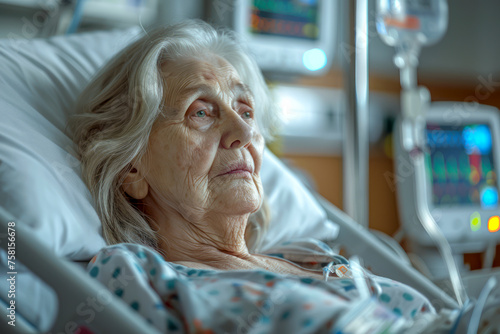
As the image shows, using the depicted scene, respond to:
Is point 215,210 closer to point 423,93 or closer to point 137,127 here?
point 137,127

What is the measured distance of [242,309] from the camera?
74cm

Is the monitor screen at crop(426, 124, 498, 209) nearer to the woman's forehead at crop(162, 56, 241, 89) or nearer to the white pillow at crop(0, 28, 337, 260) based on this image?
the white pillow at crop(0, 28, 337, 260)

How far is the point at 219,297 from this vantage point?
762 millimetres

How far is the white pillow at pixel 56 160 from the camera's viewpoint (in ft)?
3.02

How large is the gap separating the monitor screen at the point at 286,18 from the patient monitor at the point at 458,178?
75cm

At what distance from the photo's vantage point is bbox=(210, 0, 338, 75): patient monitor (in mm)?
2559

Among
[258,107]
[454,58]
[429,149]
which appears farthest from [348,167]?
[454,58]

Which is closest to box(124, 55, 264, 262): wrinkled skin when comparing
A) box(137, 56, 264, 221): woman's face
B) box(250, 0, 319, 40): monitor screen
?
box(137, 56, 264, 221): woman's face

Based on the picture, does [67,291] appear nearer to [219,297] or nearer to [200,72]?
[219,297]

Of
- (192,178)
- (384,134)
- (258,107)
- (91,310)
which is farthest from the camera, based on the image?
(384,134)

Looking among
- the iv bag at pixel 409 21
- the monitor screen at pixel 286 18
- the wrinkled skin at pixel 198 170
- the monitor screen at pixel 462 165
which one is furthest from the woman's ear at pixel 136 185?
the monitor screen at pixel 286 18

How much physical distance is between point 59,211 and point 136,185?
0.59 feet

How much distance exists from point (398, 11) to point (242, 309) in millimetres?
1298

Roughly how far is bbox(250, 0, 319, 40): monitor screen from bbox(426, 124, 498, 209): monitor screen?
Answer: 0.82 m
